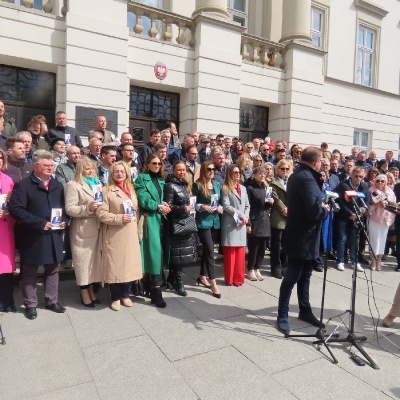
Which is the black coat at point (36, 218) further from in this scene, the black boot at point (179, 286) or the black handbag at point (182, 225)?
the black boot at point (179, 286)

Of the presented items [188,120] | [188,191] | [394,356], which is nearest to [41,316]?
[188,191]

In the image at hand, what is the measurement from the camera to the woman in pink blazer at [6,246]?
162 inches

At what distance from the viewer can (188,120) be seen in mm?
11180

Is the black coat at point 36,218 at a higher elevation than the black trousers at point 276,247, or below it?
higher

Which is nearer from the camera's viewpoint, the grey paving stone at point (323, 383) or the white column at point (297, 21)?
the grey paving stone at point (323, 383)

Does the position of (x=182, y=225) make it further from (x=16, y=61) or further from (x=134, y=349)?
(x=16, y=61)


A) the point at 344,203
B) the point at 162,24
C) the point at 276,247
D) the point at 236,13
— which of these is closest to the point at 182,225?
the point at 276,247

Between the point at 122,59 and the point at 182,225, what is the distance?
6558mm

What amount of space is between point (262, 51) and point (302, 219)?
34.8ft

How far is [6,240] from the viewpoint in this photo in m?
4.18

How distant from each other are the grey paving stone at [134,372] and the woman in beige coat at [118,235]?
94 centimetres

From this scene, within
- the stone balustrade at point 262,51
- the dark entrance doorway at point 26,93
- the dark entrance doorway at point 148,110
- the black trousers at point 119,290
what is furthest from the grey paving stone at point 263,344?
the stone balustrade at point 262,51

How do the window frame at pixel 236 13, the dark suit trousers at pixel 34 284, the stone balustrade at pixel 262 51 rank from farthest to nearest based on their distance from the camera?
the window frame at pixel 236 13 < the stone balustrade at pixel 262 51 < the dark suit trousers at pixel 34 284

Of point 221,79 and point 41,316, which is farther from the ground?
point 221,79
